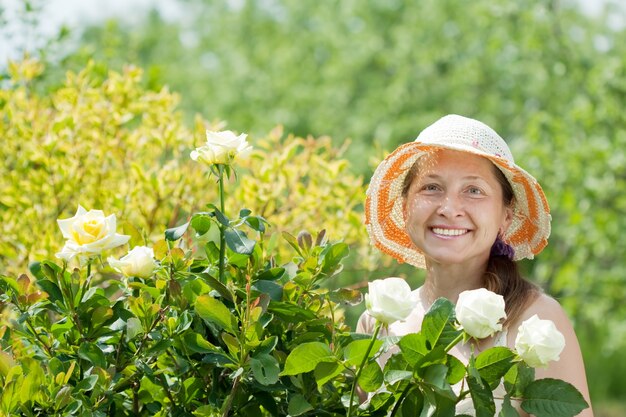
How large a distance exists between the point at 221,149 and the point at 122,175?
2.42 metres

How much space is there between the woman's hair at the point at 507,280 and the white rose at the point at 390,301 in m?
0.85

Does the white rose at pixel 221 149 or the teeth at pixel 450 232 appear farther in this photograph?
the teeth at pixel 450 232

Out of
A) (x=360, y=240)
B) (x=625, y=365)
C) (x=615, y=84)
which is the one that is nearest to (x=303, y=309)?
(x=360, y=240)

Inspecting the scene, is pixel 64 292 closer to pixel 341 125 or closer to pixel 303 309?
pixel 303 309

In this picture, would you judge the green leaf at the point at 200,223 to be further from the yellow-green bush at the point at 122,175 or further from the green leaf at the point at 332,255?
the yellow-green bush at the point at 122,175

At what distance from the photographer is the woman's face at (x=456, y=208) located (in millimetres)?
2812

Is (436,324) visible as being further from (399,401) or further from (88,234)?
(88,234)

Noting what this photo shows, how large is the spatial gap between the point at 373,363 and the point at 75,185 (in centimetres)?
259

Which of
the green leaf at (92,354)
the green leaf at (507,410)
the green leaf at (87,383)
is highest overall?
the green leaf at (507,410)

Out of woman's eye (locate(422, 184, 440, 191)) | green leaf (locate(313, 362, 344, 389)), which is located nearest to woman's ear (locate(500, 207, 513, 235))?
woman's eye (locate(422, 184, 440, 191))

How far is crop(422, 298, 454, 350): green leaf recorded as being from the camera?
199 centimetres

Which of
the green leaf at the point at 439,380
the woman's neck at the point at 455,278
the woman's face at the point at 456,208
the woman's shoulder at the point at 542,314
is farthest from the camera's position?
the woman's neck at the point at 455,278

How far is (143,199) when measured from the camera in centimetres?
433

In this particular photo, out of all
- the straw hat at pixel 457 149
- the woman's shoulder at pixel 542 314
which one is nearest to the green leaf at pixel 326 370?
the woman's shoulder at pixel 542 314
